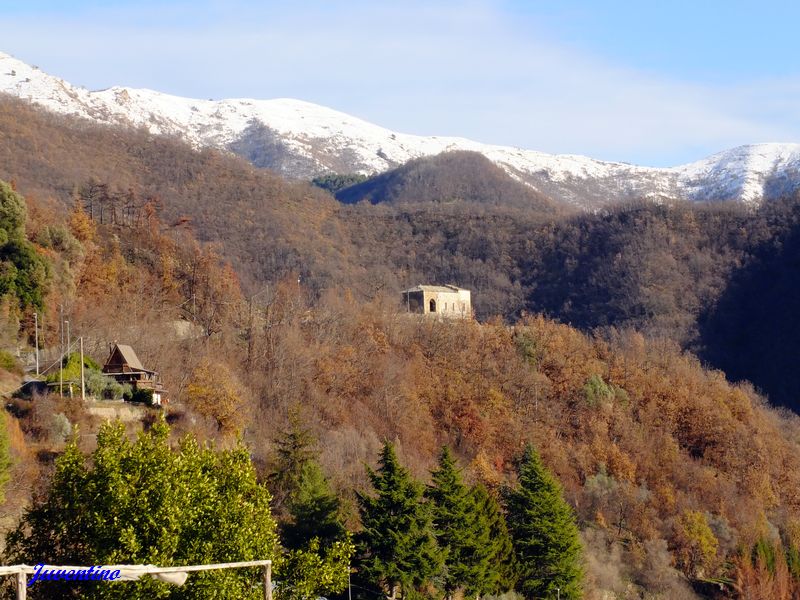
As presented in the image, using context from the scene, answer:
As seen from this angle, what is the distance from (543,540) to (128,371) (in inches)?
561

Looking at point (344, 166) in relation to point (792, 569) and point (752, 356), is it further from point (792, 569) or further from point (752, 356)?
point (792, 569)

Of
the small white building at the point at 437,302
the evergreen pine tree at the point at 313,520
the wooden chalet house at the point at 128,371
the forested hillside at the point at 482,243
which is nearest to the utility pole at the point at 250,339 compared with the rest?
the wooden chalet house at the point at 128,371

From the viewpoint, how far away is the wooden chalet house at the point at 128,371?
111 ft

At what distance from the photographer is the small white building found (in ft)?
205

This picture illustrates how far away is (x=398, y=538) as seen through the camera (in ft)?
82.8

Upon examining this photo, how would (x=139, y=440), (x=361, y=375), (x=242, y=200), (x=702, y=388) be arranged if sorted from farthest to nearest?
(x=242, y=200), (x=702, y=388), (x=361, y=375), (x=139, y=440)

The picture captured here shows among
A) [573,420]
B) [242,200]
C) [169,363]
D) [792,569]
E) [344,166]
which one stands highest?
[344,166]

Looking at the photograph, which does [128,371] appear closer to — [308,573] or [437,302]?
[308,573]

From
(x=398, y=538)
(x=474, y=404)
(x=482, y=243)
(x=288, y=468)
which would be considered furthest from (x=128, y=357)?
(x=482, y=243)

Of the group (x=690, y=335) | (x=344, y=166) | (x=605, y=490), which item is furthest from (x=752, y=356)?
(x=344, y=166)

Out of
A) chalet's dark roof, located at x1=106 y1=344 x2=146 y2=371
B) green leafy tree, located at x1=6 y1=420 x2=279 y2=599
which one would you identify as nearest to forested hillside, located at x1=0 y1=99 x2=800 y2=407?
chalet's dark roof, located at x1=106 y1=344 x2=146 y2=371

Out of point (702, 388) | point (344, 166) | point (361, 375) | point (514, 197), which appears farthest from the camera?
point (344, 166)

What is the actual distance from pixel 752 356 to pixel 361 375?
44954 millimetres

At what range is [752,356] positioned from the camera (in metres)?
82.5
